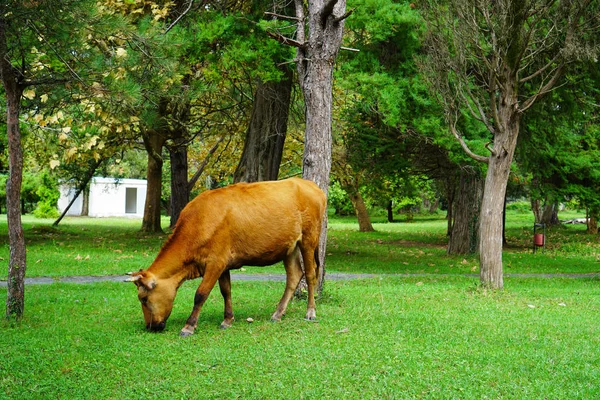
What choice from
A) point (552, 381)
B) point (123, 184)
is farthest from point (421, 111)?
point (123, 184)

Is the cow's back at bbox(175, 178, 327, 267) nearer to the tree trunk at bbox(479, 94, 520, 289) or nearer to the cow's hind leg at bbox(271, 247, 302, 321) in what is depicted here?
the cow's hind leg at bbox(271, 247, 302, 321)

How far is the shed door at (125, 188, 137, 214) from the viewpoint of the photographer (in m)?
55.3

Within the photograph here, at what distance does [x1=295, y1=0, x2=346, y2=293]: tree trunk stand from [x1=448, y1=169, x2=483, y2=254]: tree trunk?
36.7 feet

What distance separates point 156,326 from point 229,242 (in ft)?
4.47

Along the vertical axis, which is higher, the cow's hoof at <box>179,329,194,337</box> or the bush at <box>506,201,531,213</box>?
the bush at <box>506,201,531,213</box>

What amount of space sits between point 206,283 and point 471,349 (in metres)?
3.23

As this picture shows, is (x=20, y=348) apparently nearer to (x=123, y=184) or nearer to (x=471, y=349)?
(x=471, y=349)

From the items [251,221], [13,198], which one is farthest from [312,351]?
[13,198]

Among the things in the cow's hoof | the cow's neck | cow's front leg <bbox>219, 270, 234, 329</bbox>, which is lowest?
the cow's hoof

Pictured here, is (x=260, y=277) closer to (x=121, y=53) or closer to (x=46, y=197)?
(x=121, y=53)

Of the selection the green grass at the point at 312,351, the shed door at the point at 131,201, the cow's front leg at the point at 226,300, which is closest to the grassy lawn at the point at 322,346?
the green grass at the point at 312,351

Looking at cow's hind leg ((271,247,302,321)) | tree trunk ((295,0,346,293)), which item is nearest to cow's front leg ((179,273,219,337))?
cow's hind leg ((271,247,302,321))

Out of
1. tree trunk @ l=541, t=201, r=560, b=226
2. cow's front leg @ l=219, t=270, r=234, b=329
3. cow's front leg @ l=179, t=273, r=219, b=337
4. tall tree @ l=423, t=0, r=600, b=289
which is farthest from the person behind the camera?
tree trunk @ l=541, t=201, r=560, b=226

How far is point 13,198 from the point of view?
8.55 metres
